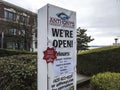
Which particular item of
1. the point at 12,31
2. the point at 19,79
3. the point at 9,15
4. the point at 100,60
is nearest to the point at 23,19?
the point at 9,15

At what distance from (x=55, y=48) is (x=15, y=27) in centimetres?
3295

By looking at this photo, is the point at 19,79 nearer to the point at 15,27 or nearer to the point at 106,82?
the point at 106,82

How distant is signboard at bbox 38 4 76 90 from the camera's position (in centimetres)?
289

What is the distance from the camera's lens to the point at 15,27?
35.0 meters

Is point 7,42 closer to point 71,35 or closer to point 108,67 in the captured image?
point 108,67

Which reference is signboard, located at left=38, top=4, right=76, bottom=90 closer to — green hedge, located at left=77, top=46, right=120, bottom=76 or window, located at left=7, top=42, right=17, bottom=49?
green hedge, located at left=77, top=46, right=120, bottom=76

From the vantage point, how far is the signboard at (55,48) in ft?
9.49

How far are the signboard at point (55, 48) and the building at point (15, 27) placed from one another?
3184 cm

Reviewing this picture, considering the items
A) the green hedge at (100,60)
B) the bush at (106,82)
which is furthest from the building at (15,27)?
the bush at (106,82)

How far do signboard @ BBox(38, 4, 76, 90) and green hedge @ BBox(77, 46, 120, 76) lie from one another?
15.7 feet

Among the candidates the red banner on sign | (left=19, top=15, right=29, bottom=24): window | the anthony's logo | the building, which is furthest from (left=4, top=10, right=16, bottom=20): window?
the red banner on sign

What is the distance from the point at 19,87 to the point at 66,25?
7.45 ft

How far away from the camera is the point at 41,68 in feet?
9.68

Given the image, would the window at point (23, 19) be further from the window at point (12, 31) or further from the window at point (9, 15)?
the window at point (12, 31)
